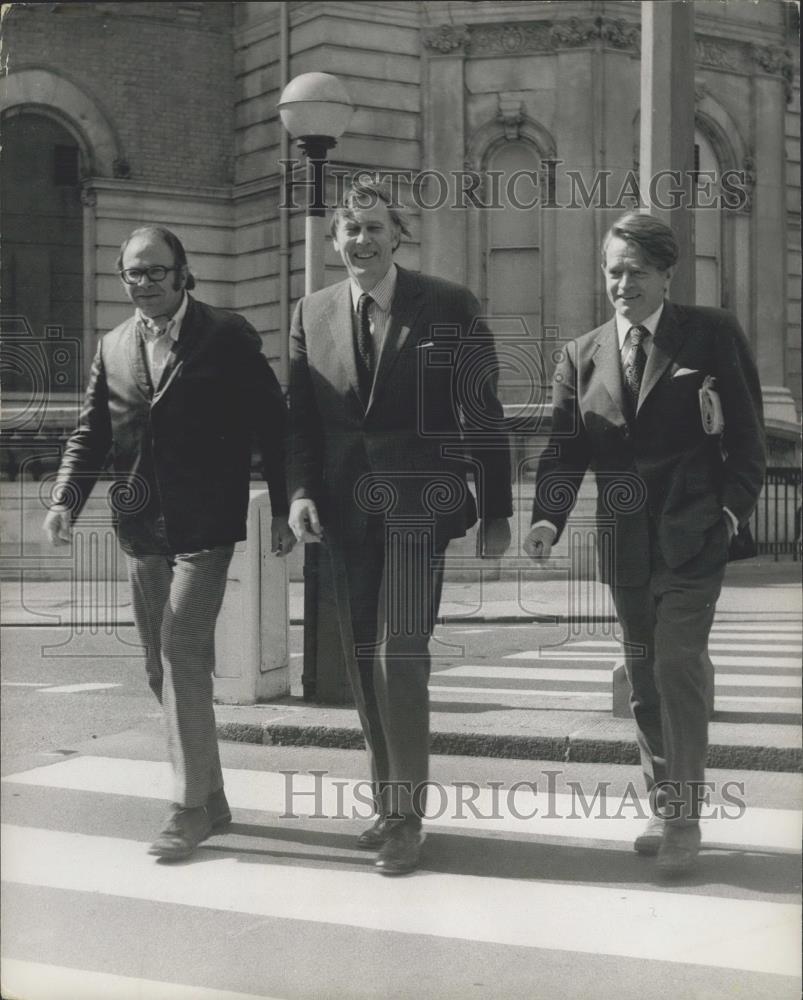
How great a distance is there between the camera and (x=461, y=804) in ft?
15.3

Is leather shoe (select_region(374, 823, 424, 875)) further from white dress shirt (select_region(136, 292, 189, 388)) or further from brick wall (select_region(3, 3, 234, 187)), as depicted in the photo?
brick wall (select_region(3, 3, 234, 187))

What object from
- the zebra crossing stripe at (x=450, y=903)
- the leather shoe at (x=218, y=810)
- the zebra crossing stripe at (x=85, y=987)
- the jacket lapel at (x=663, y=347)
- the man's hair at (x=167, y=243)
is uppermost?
the man's hair at (x=167, y=243)

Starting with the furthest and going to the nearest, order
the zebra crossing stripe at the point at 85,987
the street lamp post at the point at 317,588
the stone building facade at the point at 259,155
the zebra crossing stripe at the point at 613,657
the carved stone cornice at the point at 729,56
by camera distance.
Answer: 1. the zebra crossing stripe at the point at 613,657
2. the carved stone cornice at the point at 729,56
3. the street lamp post at the point at 317,588
4. the stone building facade at the point at 259,155
5. the zebra crossing stripe at the point at 85,987

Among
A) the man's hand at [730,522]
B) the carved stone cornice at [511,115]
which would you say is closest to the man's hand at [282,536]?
the man's hand at [730,522]

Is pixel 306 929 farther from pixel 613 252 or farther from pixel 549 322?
pixel 549 322

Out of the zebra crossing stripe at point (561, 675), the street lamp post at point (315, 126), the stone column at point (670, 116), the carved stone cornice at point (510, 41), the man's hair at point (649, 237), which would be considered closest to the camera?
the man's hair at point (649, 237)

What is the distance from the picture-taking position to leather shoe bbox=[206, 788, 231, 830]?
4254mm

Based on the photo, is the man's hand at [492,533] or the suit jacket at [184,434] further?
the man's hand at [492,533]

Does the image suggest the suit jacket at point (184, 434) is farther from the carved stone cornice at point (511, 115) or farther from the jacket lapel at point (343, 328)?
the carved stone cornice at point (511, 115)

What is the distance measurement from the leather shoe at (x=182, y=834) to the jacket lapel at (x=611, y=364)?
175 cm

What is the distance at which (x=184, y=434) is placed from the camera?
4.02m

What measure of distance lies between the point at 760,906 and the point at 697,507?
111 centimetres

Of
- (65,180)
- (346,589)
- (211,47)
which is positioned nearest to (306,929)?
(346,589)

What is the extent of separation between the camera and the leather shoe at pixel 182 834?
160 inches
